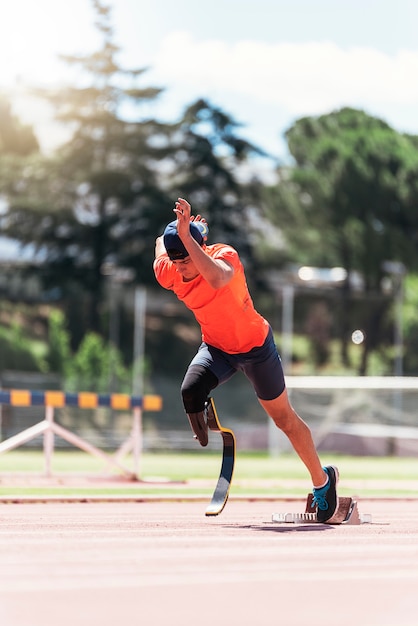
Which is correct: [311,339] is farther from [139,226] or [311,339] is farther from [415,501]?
[415,501]

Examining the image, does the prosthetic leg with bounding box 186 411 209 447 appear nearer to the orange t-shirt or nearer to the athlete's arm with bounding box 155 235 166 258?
the orange t-shirt

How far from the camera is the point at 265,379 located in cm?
756

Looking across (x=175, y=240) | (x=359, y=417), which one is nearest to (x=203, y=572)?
(x=175, y=240)

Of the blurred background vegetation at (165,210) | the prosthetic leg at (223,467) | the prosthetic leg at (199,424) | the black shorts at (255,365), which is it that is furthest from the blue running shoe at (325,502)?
the blurred background vegetation at (165,210)

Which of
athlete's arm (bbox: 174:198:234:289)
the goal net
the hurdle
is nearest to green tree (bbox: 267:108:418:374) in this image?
the goal net

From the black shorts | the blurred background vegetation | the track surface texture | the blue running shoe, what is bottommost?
the track surface texture

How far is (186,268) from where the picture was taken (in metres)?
7.19

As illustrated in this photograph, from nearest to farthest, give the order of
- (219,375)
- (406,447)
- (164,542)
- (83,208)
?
1. (164,542)
2. (219,375)
3. (406,447)
4. (83,208)

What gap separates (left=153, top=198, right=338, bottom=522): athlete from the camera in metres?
7.18

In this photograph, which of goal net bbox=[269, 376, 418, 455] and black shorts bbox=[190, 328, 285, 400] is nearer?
black shorts bbox=[190, 328, 285, 400]

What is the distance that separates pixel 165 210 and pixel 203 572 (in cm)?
4636

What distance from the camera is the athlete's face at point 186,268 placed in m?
7.16

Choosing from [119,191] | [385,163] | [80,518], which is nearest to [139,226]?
[119,191]

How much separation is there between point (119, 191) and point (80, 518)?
44.9 m
